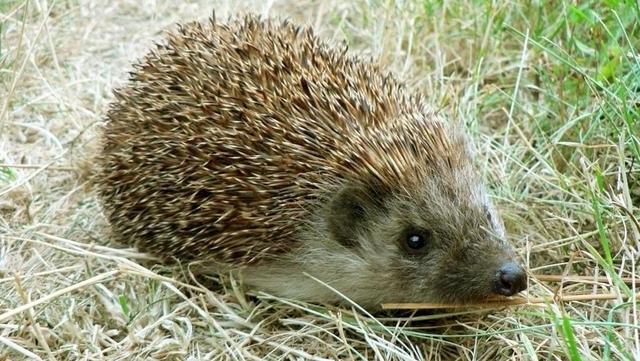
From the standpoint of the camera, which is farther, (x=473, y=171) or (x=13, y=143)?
(x=13, y=143)

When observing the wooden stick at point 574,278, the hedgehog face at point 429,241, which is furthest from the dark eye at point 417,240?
the wooden stick at point 574,278

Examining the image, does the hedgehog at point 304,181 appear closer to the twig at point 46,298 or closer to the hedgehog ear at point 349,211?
the hedgehog ear at point 349,211

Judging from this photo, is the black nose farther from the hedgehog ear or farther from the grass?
the hedgehog ear

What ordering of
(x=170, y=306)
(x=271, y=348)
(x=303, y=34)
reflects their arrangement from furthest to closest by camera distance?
(x=303, y=34), (x=170, y=306), (x=271, y=348)

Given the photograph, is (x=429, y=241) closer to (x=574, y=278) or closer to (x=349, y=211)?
(x=349, y=211)

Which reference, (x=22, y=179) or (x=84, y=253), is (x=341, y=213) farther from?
(x=22, y=179)

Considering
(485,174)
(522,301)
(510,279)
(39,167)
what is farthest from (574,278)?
(39,167)

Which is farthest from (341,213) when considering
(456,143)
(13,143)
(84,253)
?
(13,143)
